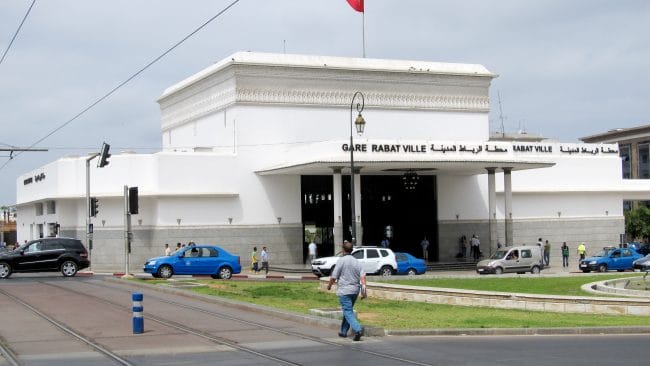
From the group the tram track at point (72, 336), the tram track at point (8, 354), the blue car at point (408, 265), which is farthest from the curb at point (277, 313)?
the blue car at point (408, 265)

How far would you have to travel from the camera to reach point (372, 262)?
3953cm

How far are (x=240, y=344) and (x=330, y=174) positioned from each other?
37.7m

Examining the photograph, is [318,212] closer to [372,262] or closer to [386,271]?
[386,271]

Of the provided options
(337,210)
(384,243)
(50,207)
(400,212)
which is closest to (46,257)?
(337,210)

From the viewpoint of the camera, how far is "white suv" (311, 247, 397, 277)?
39469mm

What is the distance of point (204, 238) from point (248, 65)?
A: 10730 millimetres

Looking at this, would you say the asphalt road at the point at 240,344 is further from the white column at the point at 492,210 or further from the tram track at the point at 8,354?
the white column at the point at 492,210

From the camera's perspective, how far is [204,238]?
1928 inches

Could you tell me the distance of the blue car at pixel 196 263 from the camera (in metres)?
37.2

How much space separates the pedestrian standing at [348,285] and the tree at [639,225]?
72242 mm

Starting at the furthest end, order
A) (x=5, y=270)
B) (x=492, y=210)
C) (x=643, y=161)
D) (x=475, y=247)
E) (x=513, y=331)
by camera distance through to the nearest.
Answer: (x=643, y=161)
(x=475, y=247)
(x=492, y=210)
(x=5, y=270)
(x=513, y=331)

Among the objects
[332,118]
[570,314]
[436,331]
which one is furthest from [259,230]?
[436,331]

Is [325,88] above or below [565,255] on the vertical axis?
above

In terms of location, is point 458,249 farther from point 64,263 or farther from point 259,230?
point 64,263
